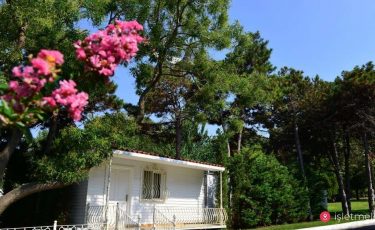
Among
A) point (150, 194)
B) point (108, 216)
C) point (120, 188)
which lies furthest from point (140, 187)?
point (108, 216)

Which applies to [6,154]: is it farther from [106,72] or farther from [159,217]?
[106,72]

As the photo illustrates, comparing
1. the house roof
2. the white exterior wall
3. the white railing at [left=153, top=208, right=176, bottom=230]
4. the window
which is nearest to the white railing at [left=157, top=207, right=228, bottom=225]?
the white exterior wall

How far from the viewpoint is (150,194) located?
57.2 feet

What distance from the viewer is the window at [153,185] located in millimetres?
17312

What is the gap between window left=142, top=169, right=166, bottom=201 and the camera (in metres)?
17.3

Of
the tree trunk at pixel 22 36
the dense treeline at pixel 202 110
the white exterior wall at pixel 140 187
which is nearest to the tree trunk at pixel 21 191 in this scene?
the dense treeline at pixel 202 110

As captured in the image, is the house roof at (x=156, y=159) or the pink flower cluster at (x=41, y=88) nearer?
the pink flower cluster at (x=41, y=88)

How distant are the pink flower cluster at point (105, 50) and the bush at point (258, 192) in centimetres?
1853

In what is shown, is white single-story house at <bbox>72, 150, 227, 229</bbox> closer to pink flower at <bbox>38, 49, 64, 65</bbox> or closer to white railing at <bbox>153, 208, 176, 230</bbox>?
white railing at <bbox>153, 208, 176, 230</bbox>

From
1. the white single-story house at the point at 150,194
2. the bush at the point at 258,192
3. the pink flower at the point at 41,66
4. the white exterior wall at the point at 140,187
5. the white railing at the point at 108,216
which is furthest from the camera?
the bush at the point at 258,192

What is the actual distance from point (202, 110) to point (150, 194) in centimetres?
438

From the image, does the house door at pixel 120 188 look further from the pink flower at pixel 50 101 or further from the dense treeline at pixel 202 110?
the pink flower at pixel 50 101

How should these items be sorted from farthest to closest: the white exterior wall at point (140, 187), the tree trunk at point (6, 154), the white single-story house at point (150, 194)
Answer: the white exterior wall at point (140, 187), the white single-story house at point (150, 194), the tree trunk at point (6, 154)

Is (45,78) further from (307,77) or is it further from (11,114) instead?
(307,77)
